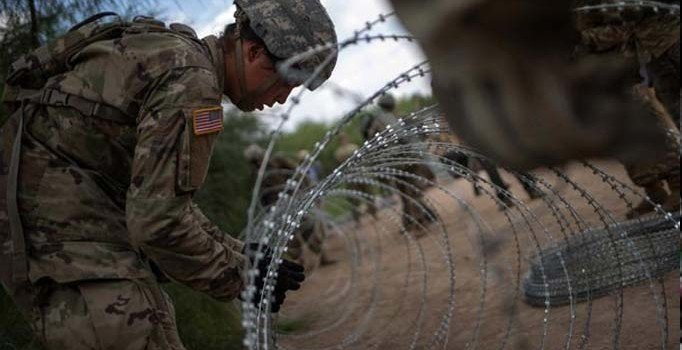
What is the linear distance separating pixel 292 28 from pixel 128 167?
2.19 feet

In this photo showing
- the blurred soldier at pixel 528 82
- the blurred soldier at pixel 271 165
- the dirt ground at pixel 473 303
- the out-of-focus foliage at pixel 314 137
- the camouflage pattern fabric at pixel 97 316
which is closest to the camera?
the blurred soldier at pixel 528 82

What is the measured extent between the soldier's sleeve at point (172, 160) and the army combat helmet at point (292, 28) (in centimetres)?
30

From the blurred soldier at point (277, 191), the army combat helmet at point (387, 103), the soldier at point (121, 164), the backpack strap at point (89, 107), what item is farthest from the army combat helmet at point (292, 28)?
the army combat helmet at point (387, 103)

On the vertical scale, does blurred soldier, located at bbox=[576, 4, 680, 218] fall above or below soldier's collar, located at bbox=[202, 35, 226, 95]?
below

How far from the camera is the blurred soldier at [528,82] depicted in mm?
917

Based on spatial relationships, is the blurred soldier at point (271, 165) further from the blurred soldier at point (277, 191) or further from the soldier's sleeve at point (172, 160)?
the soldier's sleeve at point (172, 160)

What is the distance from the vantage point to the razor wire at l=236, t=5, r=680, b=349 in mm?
2709

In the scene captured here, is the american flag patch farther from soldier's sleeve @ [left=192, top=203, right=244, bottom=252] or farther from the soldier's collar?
soldier's sleeve @ [left=192, top=203, right=244, bottom=252]

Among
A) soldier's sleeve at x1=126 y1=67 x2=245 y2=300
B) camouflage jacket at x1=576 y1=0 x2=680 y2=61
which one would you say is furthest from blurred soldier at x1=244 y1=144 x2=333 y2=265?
soldier's sleeve at x1=126 y1=67 x2=245 y2=300

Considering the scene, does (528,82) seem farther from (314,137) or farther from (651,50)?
(314,137)

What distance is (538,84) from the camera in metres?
0.93

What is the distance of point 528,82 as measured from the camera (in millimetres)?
939

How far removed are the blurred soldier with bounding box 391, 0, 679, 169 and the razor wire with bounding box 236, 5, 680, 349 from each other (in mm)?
966

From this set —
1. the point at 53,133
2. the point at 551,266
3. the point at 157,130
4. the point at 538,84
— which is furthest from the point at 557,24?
the point at 551,266
